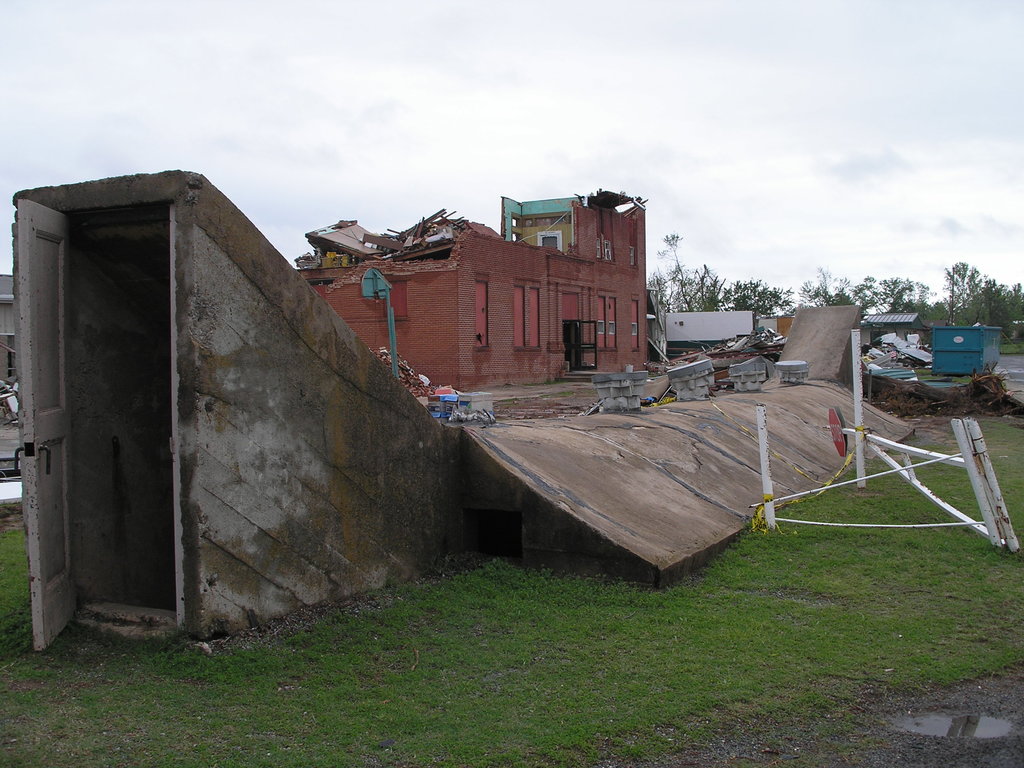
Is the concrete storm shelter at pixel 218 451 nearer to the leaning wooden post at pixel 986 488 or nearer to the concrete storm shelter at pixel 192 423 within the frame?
the concrete storm shelter at pixel 192 423

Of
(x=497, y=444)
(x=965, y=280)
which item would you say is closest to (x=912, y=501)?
(x=497, y=444)

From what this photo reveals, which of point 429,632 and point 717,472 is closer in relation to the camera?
point 429,632

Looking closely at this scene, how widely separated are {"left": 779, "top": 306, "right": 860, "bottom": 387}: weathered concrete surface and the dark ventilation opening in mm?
16021

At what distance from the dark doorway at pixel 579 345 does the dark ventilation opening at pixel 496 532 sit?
26727 millimetres

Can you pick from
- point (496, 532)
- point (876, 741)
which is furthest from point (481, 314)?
point (876, 741)

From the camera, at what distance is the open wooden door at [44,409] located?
197 inches

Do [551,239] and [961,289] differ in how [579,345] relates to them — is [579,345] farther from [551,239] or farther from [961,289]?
[961,289]

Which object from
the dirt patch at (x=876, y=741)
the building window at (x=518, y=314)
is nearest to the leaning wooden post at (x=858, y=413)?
the dirt patch at (x=876, y=741)

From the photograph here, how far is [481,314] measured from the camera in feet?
93.8

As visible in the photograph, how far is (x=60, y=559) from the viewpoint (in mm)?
5406

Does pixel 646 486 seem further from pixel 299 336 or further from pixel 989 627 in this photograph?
pixel 299 336

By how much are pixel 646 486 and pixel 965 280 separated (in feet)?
303

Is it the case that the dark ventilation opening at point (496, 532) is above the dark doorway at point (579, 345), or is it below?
below

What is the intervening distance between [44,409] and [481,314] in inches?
927
